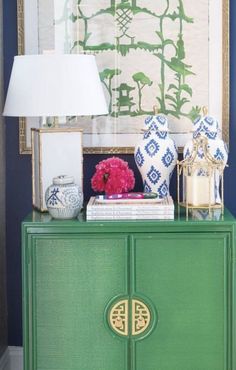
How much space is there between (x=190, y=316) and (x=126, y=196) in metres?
0.47

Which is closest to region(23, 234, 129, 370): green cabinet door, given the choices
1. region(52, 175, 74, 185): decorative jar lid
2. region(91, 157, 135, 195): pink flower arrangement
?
region(52, 175, 74, 185): decorative jar lid

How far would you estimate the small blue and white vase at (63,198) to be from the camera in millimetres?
2473

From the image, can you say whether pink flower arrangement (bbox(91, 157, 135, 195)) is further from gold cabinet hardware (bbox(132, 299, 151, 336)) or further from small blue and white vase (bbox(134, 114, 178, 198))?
gold cabinet hardware (bbox(132, 299, 151, 336))

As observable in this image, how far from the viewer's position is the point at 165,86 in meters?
2.86

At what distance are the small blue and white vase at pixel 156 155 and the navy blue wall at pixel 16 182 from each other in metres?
0.21

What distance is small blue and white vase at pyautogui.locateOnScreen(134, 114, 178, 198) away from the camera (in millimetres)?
2678

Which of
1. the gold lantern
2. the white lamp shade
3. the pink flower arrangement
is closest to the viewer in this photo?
the white lamp shade

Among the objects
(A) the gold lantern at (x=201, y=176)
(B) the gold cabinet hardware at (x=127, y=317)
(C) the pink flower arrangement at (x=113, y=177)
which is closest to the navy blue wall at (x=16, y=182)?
(C) the pink flower arrangement at (x=113, y=177)

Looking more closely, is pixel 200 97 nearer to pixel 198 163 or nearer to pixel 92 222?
pixel 198 163

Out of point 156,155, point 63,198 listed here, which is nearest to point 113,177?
point 156,155

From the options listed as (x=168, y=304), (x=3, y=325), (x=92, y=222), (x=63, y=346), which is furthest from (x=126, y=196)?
(x=3, y=325)

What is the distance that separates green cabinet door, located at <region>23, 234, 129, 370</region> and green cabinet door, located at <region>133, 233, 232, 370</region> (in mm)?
75

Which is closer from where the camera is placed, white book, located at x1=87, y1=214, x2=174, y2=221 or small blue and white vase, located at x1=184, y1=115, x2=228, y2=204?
white book, located at x1=87, y1=214, x2=174, y2=221

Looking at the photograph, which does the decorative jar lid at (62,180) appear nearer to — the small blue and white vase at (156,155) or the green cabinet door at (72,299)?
the green cabinet door at (72,299)
